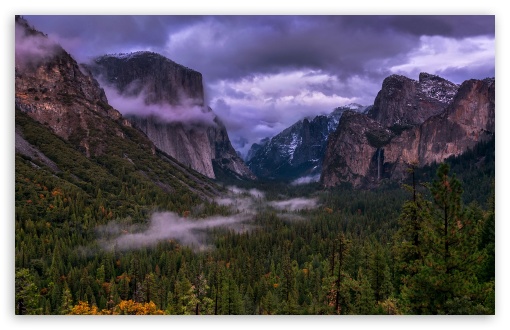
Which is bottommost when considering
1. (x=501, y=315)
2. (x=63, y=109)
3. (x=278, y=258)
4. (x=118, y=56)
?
(x=278, y=258)

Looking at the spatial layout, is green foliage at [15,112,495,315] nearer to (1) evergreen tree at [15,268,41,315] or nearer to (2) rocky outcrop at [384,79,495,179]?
(1) evergreen tree at [15,268,41,315]

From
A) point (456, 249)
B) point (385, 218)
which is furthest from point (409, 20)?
point (385, 218)

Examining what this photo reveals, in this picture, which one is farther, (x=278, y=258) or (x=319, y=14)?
(x=278, y=258)

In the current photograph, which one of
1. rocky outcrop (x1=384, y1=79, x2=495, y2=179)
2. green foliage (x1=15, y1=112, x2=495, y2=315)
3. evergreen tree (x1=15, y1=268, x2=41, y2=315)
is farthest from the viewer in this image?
rocky outcrop (x1=384, y1=79, x2=495, y2=179)

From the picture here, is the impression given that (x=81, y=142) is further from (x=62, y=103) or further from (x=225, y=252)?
(x=225, y=252)

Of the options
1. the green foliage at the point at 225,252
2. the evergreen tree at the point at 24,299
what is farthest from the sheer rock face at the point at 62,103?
the evergreen tree at the point at 24,299

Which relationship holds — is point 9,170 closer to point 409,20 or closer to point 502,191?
point 409,20

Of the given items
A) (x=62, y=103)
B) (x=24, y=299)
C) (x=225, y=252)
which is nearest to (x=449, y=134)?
(x=225, y=252)

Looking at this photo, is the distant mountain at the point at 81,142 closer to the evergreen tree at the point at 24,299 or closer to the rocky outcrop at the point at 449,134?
the evergreen tree at the point at 24,299

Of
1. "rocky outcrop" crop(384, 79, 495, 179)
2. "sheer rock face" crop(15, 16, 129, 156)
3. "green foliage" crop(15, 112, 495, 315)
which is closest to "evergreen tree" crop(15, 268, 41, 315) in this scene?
"green foliage" crop(15, 112, 495, 315)

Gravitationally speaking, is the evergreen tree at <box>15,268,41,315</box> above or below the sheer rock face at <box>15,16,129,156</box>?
below

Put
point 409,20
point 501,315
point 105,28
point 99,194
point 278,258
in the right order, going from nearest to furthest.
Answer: point 501,315 → point 409,20 → point 105,28 → point 278,258 → point 99,194
